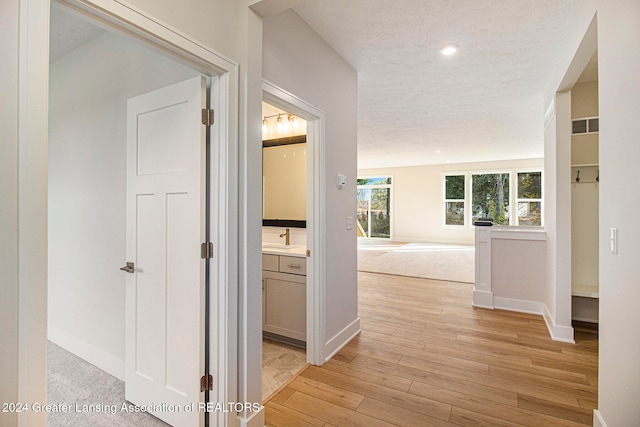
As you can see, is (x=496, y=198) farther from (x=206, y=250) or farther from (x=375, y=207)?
(x=206, y=250)

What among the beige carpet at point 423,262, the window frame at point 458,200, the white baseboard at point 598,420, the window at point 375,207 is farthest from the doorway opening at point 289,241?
the window at point 375,207

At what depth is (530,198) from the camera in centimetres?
905

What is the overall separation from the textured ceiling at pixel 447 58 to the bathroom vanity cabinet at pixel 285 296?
6.62 feet

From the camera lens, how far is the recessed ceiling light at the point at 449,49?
2683 millimetres

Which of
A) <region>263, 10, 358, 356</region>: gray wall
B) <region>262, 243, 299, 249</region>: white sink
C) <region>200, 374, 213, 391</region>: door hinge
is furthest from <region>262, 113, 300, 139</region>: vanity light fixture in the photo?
<region>200, 374, 213, 391</region>: door hinge

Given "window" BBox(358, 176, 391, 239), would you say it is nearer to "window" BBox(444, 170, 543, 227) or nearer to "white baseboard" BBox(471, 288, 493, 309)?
"window" BBox(444, 170, 543, 227)

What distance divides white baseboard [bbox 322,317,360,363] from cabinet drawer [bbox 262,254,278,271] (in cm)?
86

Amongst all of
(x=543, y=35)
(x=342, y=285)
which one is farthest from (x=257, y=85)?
(x=543, y=35)

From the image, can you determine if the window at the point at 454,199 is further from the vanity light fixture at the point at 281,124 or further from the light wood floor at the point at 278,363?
the light wood floor at the point at 278,363

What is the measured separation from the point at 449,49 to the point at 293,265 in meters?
2.45

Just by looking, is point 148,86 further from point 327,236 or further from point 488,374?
point 488,374

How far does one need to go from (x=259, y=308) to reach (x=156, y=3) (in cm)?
159

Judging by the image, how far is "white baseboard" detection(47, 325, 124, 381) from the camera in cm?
232

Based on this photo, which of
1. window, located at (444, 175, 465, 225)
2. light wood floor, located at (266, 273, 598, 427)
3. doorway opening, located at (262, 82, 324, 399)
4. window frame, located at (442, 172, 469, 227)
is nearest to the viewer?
light wood floor, located at (266, 273, 598, 427)
